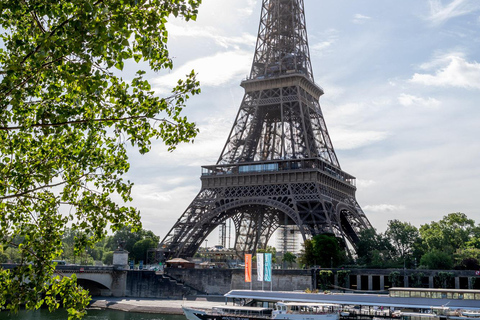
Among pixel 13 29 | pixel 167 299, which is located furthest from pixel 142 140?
pixel 167 299

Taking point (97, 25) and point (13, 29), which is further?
point (13, 29)

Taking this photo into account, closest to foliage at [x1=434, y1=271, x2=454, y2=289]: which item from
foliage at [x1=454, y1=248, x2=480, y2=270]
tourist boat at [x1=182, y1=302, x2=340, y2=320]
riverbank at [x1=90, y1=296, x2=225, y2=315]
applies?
foliage at [x1=454, y1=248, x2=480, y2=270]

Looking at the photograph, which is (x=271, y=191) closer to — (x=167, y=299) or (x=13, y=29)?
(x=167, y=299)

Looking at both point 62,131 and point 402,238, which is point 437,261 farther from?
point 62,131

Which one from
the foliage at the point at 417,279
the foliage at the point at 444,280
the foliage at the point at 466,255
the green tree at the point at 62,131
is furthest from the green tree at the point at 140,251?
the green tree at the point at 62,131

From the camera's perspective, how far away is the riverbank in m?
61.8

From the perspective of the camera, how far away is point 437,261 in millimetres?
71938

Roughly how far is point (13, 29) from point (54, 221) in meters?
4.87

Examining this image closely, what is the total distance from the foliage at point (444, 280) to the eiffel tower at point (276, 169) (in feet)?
46.2

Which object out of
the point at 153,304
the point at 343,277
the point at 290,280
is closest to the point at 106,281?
the point at 153,304

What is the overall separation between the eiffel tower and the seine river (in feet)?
67.8

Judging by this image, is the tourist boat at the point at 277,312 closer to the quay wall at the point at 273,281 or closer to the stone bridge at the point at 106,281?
the quay wall at the point at 273,281

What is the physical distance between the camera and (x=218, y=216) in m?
82.4

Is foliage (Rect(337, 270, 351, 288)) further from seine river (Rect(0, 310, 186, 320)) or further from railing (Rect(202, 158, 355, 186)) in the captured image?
seine river (Rect(0, 310, 186, 320))
